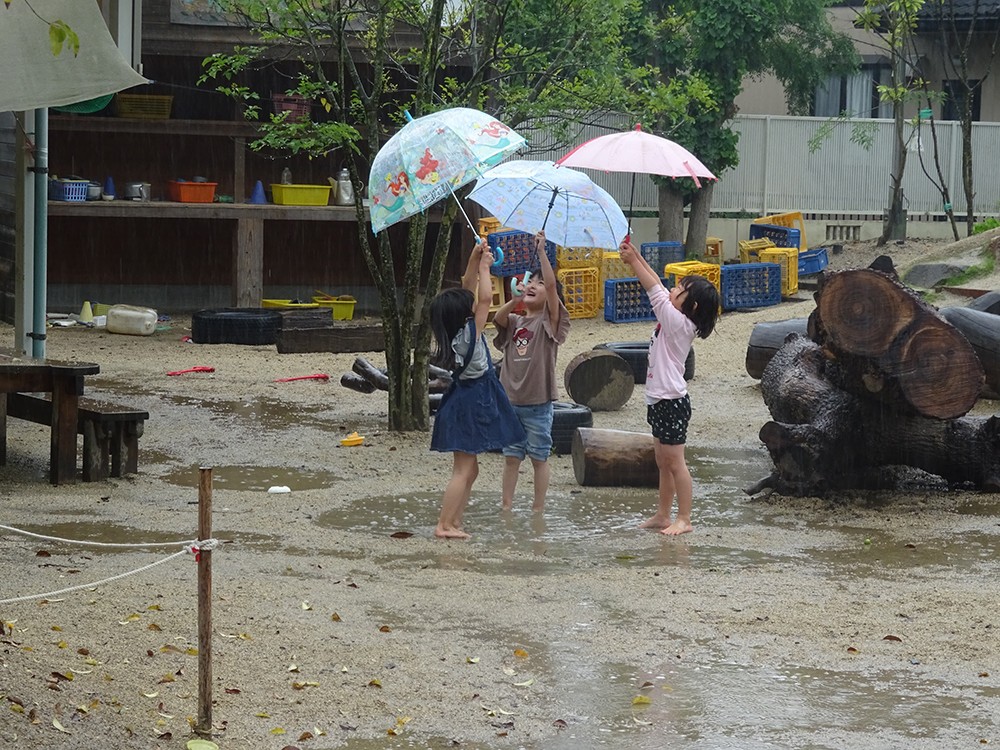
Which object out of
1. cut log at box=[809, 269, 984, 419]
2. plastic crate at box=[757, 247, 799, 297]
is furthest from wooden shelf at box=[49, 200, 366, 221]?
cut log at box=[809, 269, 984, 419]

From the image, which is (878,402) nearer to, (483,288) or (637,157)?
(637,157)

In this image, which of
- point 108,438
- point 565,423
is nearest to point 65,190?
point 108,438

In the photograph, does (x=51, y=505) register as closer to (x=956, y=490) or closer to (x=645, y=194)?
(x=956, y=490)

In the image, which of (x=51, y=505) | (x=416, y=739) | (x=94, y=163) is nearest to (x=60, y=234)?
(x=94, y=163)

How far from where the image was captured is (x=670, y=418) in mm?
8172

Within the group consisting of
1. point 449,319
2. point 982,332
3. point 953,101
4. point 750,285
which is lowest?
point 982,332

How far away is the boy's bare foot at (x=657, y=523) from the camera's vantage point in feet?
27.4

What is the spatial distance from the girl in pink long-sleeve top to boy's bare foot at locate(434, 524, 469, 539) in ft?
3.82

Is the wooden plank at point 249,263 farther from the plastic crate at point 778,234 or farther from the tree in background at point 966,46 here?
the tree in background at point 966,46

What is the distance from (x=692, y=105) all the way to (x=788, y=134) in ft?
10.5

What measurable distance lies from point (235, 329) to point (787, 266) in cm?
835

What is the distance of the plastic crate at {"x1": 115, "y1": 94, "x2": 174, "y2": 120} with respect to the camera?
1859 cm

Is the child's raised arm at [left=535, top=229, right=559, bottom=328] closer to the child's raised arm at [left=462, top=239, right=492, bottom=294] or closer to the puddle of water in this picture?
the child's raised arm at [left=462, top=239, right=492, bottom=294]

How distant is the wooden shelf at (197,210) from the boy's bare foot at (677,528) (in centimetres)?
1119
